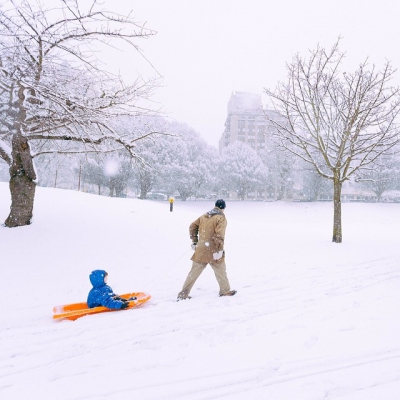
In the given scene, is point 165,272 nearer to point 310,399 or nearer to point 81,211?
point 310,399

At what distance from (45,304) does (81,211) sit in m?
8.03

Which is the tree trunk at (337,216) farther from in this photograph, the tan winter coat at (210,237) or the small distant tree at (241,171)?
the small distant tree at (241,171)

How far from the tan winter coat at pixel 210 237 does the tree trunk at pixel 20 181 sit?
250 inches

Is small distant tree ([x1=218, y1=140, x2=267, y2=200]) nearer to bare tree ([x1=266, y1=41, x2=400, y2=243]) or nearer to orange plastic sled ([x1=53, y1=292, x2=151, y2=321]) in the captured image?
bare tree ([x1=266, y1=41, x2=400, y2=243])

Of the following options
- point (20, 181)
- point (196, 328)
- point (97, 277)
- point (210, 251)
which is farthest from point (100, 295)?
point (20, 181)

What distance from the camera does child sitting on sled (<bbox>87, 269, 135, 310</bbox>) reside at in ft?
15.0

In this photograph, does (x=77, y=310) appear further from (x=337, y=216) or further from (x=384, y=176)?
(x=384, y=176)

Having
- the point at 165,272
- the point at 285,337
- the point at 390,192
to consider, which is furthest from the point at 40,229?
the point at 390,192

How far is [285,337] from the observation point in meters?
3.66

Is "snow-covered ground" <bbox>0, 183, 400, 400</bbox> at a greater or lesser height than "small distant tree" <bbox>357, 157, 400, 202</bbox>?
lesser

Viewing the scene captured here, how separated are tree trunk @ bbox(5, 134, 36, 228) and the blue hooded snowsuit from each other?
5610 millimetres

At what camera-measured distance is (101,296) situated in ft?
15.2

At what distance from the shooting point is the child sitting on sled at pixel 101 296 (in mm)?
4582

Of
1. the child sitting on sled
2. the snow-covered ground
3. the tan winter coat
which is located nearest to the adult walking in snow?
the tan winter coat
